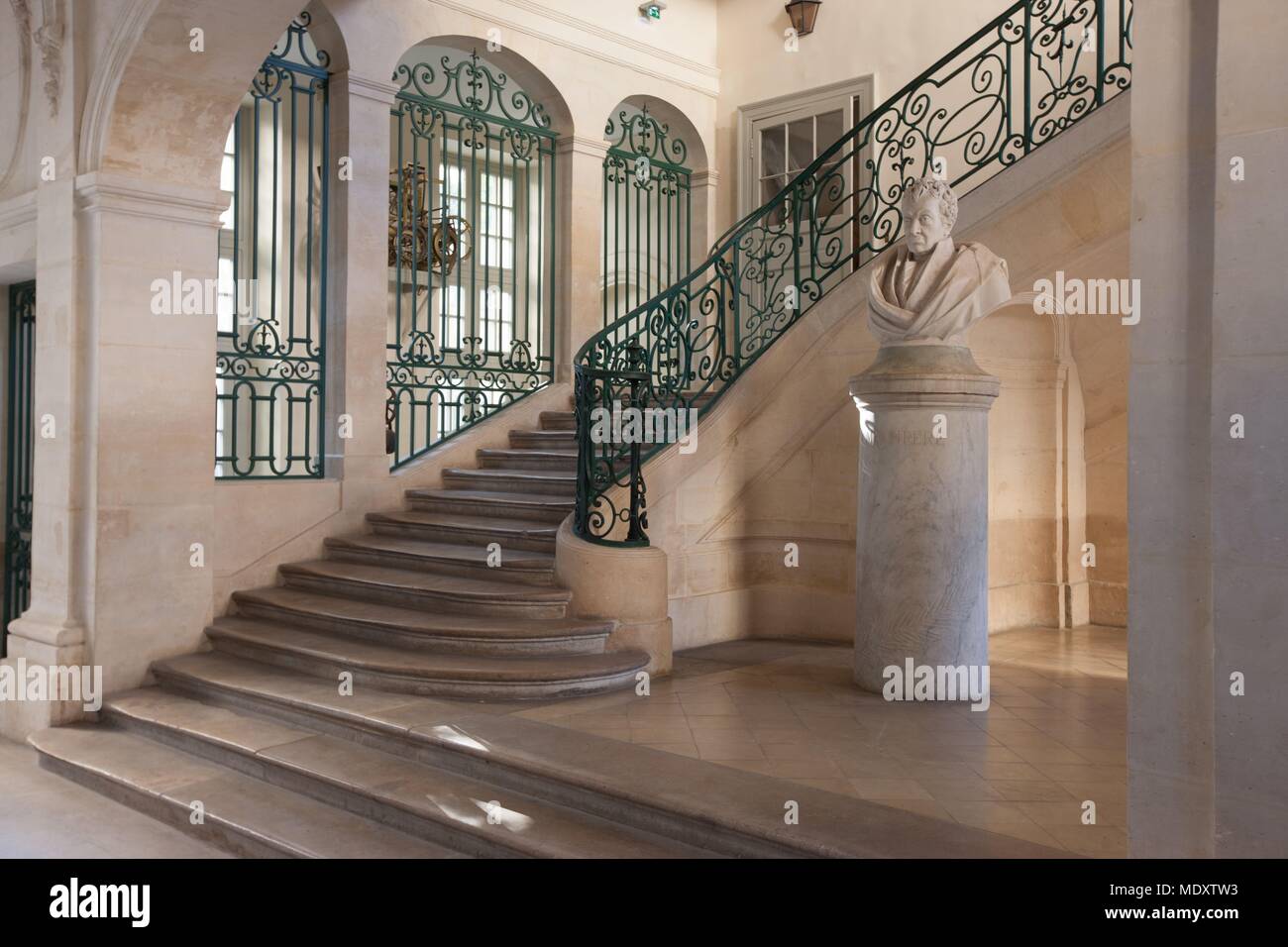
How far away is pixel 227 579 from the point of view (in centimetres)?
703

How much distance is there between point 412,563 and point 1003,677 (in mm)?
3542

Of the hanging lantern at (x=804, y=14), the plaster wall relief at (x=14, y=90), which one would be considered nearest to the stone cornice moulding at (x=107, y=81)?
the plaster wall relief at (x=14, y=90)

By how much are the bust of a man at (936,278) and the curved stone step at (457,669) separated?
2184mm

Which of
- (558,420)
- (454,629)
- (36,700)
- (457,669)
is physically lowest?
(36,700)

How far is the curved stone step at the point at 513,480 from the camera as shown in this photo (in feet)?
25.0

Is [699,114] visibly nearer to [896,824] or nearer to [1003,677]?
[1003,677]

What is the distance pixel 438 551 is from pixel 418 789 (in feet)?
8.89

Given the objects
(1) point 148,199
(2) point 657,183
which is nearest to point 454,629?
(1) point 148,199

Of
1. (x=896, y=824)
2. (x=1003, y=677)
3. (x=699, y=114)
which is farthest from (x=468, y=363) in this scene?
(x=896, y=824)

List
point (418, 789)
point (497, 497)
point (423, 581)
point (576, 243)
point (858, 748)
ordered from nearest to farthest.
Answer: point (418, 789)
point (858, 748)
point (423, 581)
point (497, 497)
point (576, 243)

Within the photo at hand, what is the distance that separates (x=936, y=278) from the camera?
5418 millimetres

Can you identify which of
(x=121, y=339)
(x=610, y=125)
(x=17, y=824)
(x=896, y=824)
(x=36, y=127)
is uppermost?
(x=610, y=125)

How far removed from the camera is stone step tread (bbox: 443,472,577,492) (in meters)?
7.63

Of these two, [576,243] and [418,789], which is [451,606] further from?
[576,243]
